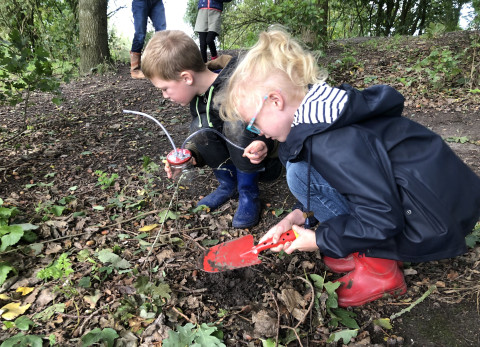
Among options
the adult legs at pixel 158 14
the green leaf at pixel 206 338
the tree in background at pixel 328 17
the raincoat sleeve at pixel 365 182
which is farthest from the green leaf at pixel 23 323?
the adult legs at pixel 158 14

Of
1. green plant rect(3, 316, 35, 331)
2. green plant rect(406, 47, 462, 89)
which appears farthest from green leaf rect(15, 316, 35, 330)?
green plant rect(406, 47, 462, 89)

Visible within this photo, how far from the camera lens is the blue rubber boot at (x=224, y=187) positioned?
242 cm

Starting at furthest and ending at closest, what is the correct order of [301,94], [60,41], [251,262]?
[60,41] < [251,262] < [301,94]

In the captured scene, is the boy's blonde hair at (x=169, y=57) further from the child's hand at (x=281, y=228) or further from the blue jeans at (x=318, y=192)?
the child's hand at (x=281, y=228)

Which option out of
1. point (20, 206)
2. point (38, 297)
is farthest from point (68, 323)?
point (20, 206)

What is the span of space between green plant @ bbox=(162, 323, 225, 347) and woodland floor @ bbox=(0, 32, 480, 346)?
0.10 m

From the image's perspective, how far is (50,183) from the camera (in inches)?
99.2

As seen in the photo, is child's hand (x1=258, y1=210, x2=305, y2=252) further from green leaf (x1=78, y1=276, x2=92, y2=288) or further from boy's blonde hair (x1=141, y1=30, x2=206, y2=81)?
boy's blonde hair (x1=141, y1=30, x2=206, y2=81)

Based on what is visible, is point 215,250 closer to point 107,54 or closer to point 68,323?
point 68,323

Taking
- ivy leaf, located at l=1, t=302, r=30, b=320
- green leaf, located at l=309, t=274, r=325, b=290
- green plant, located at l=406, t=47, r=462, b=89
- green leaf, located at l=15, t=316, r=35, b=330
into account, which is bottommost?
green leaf, located at l=309, t=274, r=325, b=290

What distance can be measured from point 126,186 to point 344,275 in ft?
5.48

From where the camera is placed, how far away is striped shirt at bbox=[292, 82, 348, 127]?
127 centimetres

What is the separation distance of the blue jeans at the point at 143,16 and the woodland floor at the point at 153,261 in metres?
2.15

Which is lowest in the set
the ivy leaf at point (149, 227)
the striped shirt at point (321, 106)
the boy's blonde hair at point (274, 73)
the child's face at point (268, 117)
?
the ivy leaf at point (149, 227)
